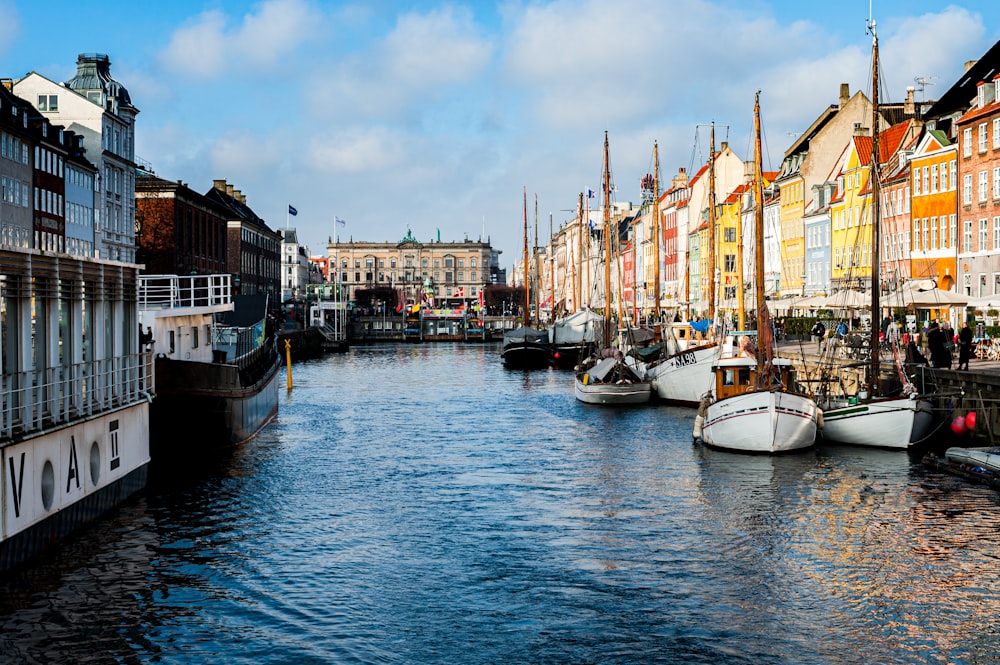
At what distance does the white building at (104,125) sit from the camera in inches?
3206

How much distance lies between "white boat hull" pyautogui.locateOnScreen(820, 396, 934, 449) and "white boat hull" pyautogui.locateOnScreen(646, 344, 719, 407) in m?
13.2

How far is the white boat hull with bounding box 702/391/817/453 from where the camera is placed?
3562 centimetres

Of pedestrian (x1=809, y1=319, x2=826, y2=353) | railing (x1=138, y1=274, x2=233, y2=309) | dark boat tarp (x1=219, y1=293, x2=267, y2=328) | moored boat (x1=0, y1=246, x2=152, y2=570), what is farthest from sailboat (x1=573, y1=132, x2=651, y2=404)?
moored boat (x1=0, y1=246, x2=152, y2=570)

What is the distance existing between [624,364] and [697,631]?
37.4 m

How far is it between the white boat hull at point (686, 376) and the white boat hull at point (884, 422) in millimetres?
13233

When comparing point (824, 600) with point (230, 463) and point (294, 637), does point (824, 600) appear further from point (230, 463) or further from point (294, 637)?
point (230, 463)

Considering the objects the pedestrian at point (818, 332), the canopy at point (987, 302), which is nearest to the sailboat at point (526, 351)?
the pedestrian at point (818, 332)

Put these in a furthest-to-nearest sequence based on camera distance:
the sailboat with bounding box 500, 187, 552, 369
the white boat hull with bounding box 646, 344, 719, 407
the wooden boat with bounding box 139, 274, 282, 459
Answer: the sailboat with bounding box 500, 187, 552, 369 < the white boat hull with bounding box 646, 344, 719, 407 < the wooden boat with bounding box 139, 274, 282, 459

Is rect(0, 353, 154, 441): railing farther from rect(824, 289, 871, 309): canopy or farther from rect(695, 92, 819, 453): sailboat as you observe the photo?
rect(824, 289, 871, 309): canopy

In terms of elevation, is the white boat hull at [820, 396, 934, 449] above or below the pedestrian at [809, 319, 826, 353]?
below

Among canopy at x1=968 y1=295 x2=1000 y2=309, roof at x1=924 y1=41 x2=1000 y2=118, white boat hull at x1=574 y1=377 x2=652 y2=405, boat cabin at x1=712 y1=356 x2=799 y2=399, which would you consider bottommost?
white boat hull at x1=574 y1=377 x2=652 y2=405

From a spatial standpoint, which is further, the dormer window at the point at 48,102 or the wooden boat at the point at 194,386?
the dormer window at the point at 48,102

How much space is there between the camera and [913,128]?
71688 mm

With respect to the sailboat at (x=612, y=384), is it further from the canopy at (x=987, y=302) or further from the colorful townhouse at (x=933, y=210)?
the canopy at (x=987, y=302)
